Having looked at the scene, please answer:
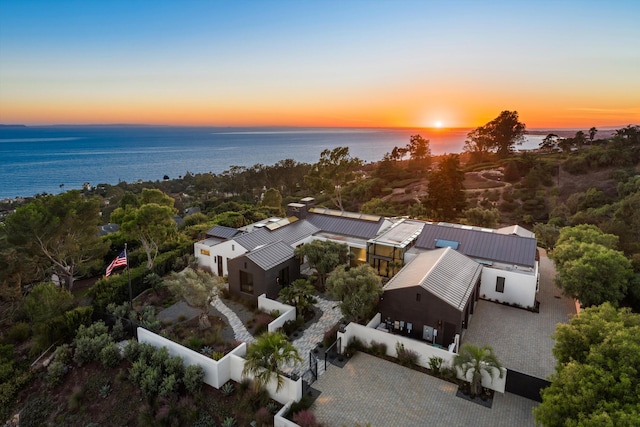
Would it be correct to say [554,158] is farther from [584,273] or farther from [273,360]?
[273,360]

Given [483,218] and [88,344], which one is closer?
[88,344]

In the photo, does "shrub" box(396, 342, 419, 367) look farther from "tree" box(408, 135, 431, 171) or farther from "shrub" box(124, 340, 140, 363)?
"tree" box(408, 135, 431, 171)

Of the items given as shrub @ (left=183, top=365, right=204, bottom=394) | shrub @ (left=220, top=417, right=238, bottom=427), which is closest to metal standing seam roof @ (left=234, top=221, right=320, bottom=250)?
shrub @ (left=183, top=365, right=204, bottom=394)

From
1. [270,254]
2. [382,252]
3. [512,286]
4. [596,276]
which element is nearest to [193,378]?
[270,254]

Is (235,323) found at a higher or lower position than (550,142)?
lower

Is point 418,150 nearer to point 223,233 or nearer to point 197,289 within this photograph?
point 223,233
